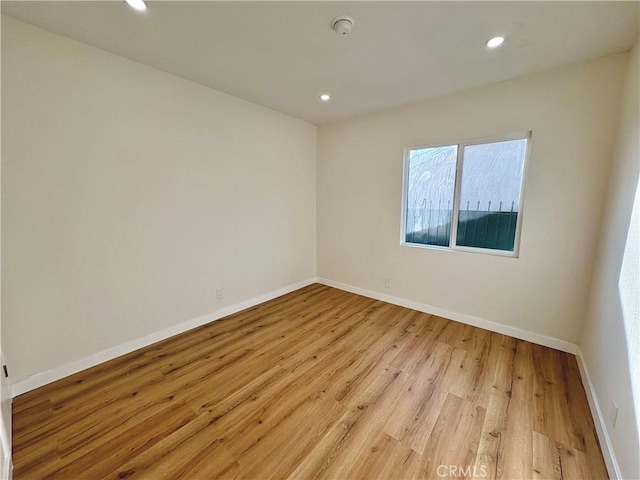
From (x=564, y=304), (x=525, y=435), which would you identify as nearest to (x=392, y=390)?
(x=525, y=435)

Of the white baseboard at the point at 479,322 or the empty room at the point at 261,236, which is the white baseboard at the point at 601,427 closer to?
the empty room at the point at 261,236

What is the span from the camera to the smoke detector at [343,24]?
1.67 meters

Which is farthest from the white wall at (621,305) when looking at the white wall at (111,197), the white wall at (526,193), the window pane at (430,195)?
the white wall at (111,197)

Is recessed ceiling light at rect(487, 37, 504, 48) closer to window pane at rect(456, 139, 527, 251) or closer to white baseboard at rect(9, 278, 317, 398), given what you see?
window pane at rect(456, 139, 527, 251)

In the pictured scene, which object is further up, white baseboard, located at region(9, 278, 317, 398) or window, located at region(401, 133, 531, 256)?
window, located at region(401, 133, 531, 256)

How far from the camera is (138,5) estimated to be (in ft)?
5.20

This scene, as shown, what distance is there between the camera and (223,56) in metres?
2.13

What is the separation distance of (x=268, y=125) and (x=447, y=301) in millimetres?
3158

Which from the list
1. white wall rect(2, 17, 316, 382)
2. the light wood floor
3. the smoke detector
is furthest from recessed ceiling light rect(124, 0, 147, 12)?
the light wood floor

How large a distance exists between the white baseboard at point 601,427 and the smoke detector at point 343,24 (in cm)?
291

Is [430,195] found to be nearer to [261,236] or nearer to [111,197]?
[261,236]

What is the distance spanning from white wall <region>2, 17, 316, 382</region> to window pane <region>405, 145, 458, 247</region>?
1979 mm

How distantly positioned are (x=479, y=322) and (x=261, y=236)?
2812 mm

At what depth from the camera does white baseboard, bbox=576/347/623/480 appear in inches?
51.8
